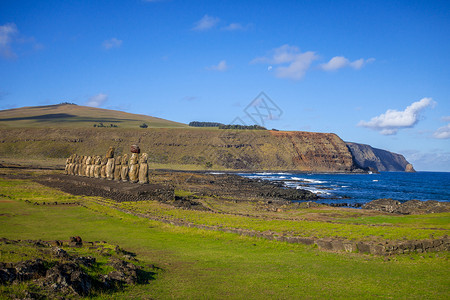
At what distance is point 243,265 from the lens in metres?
16.1

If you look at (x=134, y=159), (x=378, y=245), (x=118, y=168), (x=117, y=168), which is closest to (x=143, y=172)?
(x=134, y=159)

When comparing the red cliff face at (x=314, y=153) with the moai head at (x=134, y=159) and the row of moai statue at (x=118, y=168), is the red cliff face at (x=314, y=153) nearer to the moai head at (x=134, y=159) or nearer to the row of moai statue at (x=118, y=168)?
the row of moai statue at (x=118, y=168)

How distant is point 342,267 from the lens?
617 inches

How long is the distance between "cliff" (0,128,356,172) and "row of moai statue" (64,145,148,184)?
8287 centimetres

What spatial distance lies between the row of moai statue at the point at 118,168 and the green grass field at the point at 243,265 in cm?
2076

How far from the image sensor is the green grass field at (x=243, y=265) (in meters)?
12.3

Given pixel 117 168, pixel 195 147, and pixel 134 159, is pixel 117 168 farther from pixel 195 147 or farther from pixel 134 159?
pixel 195 147

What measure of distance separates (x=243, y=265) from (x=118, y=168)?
39.5 meters

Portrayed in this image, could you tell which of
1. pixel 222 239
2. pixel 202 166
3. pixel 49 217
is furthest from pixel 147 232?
pixel 202 166

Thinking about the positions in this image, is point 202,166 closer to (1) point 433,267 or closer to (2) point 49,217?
(2) point 49,217

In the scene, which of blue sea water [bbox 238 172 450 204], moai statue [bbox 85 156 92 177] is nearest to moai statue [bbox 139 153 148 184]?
moai statue [bbox 85 156 92 177]

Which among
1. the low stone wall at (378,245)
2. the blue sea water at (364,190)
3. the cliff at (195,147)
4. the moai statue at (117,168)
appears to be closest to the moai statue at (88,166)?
the moai statue at (117,168)

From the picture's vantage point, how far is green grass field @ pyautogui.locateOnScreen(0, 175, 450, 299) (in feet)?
40.3

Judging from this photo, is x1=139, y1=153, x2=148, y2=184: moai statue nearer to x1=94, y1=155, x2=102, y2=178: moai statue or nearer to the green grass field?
x1=94, y1=155, x2=102, y2=178: moai statue
